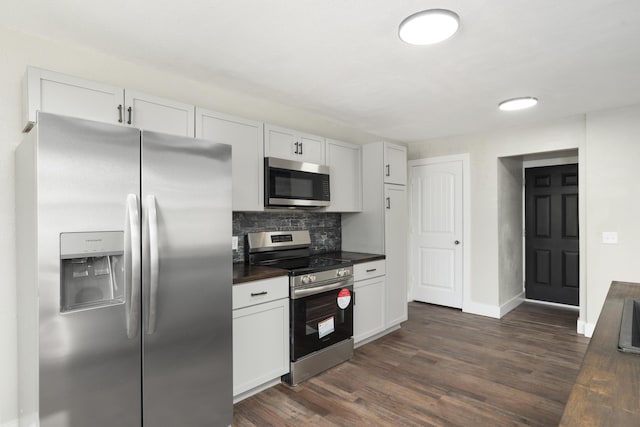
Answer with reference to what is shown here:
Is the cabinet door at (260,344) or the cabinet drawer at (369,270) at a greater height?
the cabinet drawer at (369,270)

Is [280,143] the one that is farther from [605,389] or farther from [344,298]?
[605,389]

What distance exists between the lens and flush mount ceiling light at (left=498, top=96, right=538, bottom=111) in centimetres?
327

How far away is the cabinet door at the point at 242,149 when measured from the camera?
2.67 meters

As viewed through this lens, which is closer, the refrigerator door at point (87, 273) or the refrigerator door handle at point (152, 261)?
the refrigerator door at point (87, 273)

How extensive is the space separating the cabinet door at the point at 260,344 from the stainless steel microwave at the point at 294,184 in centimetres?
89

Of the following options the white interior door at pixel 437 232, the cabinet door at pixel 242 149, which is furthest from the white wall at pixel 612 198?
the cabinet door at pixel 242 149

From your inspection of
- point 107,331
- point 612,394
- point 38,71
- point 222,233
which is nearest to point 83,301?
point 107,331

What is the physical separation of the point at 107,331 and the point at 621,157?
4561 millimetres

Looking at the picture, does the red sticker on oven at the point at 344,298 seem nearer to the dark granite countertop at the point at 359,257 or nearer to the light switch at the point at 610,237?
the dark granite countertop at the point at 359,257

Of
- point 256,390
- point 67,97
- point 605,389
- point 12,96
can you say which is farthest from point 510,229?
point 12,96

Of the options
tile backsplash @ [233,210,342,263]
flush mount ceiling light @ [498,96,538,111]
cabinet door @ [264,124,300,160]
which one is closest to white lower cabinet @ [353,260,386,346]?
tile backsplash @ [233,210,342,263]

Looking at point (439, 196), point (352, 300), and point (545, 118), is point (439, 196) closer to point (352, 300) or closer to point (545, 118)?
point (545, 118)

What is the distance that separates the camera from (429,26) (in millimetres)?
1962

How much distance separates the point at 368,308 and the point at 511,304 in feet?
8.06
